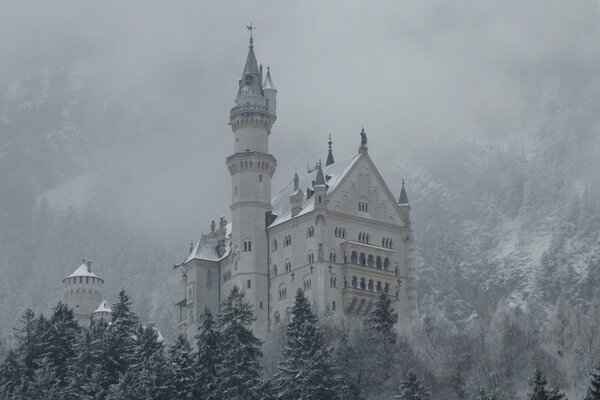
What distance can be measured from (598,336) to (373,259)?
25.8m

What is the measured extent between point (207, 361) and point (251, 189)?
42702 millimetres

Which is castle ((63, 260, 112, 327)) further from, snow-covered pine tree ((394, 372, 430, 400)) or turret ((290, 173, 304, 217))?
snow-covered pine tree ((394, 372, 430, 400))

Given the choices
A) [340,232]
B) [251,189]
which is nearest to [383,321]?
[340,232]

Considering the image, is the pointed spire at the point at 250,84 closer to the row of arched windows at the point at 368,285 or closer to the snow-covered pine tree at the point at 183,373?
the row of arched windows at the point at 368,285

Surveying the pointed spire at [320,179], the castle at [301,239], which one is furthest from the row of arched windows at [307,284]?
the pointed spire at [320,179]

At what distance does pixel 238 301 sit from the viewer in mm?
112500

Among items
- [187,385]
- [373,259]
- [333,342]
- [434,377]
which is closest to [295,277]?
[373,259]

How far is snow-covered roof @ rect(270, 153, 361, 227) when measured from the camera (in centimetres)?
Answer: 14788

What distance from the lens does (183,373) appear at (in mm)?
108125

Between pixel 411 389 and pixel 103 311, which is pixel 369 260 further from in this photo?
pixel 411 389

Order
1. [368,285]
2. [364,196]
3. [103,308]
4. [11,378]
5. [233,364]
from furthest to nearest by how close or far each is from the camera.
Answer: [103,308], [364,196], [368,285], [11,378], [233,364]

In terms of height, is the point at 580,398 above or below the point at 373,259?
below

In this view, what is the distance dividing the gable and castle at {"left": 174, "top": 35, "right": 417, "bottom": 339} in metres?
0.08

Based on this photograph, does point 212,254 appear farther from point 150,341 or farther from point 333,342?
point 150,341
